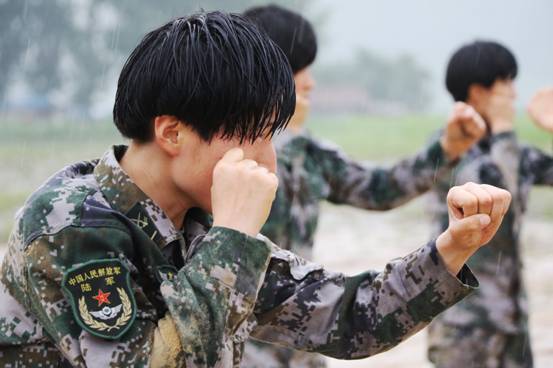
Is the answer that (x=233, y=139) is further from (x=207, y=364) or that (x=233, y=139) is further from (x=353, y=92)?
(x=353, y=92)

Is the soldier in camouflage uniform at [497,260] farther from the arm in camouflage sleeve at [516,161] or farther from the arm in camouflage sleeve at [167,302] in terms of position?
the arm in camouflage sleeve at [167,302]

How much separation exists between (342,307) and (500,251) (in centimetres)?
234

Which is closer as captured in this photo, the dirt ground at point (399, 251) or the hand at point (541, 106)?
the hand at point (541, 106)

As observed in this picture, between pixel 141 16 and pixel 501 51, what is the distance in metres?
22.2

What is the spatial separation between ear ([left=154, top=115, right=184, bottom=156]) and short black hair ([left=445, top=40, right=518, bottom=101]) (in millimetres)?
2831

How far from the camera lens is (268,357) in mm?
3494

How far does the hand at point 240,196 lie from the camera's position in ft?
5.96

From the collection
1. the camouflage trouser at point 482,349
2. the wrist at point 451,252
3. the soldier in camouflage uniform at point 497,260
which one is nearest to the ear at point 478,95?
the soldier in camouflage uniform at point 497,260

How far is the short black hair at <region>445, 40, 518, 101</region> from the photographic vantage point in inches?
174

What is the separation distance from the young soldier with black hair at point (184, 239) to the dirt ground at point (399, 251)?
12.9ft

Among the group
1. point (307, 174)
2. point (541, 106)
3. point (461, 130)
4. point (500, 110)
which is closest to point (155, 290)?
point (461, 130)

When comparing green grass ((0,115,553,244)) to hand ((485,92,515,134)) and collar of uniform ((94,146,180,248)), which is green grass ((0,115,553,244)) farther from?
collar of uniform ((94,146,180,248))

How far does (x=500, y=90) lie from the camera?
438cm

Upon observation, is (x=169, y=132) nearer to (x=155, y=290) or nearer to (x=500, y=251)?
(x=155, y=290)
